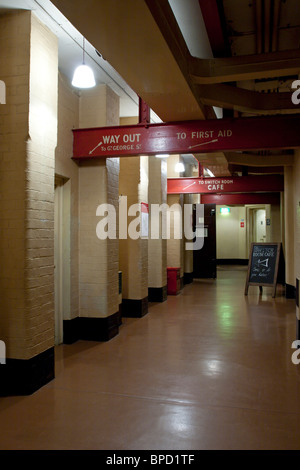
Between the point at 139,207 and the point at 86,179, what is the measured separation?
4.94 feet

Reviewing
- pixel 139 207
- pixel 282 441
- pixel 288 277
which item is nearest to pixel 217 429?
pixel 282 441

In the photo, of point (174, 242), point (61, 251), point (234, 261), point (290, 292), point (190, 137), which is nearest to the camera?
point (190, 137)

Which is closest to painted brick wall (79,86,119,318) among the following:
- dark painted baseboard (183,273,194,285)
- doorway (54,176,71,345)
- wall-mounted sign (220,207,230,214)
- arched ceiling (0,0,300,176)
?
doorway (54,176,71,345)

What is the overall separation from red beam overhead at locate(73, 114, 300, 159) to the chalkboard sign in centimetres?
533

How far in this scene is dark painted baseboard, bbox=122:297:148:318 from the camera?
6.74 metres

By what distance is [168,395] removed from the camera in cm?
343

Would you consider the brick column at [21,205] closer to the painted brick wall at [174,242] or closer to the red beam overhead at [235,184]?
the red beam overhead at [235,184]

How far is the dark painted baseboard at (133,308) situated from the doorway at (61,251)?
71.4 inches

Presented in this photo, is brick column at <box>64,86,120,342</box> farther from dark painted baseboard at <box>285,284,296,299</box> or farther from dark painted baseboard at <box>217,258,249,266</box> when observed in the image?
dark painted baseboard at <box>217,258,249,266</box>

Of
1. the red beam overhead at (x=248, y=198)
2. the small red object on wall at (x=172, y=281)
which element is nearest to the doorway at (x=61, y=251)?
the small red object on wall at (x=172, y=281)

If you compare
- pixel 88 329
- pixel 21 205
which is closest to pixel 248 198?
pixel 88 329

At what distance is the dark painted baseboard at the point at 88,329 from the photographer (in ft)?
16.9

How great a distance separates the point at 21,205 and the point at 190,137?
224 cm

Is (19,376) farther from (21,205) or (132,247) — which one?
(132,247)
